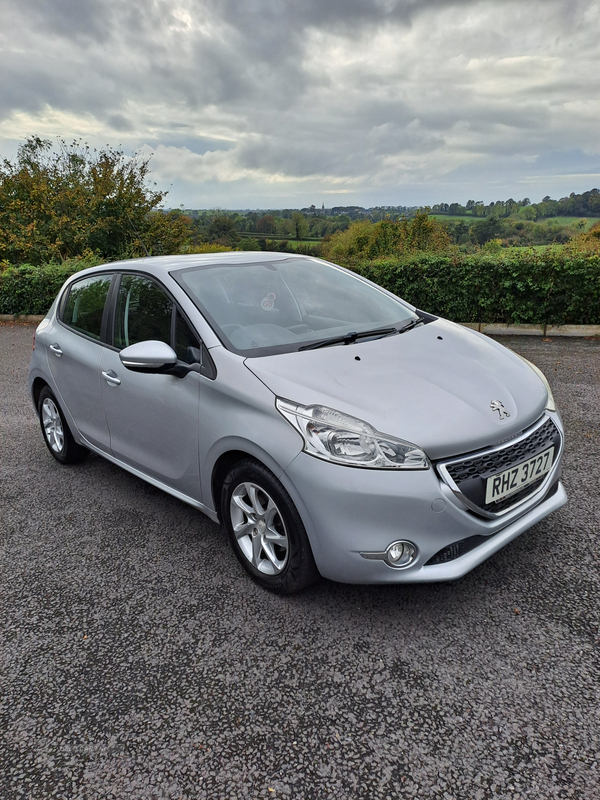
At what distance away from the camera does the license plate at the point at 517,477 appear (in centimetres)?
248

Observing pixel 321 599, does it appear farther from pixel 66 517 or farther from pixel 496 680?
pixel 66 517

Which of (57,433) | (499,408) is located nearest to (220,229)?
(57,433)

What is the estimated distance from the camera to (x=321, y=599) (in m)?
2.80

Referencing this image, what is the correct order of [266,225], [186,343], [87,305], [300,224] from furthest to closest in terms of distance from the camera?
[300,224]
[266,225]
[87,305]
[186,343]

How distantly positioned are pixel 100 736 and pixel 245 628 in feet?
2.45

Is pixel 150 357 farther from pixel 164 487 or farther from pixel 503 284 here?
pixel 503 284

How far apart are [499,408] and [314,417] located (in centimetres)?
89

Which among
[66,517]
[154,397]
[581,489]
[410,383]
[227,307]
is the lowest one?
[66,517]

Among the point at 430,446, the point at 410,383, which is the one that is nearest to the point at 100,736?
the point at 430,446

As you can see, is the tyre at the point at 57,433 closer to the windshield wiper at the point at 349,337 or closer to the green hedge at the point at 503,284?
the windshield wiper at the point at 349,337

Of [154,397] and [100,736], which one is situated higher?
[154,397]

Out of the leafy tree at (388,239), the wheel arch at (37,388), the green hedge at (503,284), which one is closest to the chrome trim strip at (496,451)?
the wheel arch at (37,388)

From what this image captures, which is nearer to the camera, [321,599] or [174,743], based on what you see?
[174,743]

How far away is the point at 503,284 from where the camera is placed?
31.0 ft
